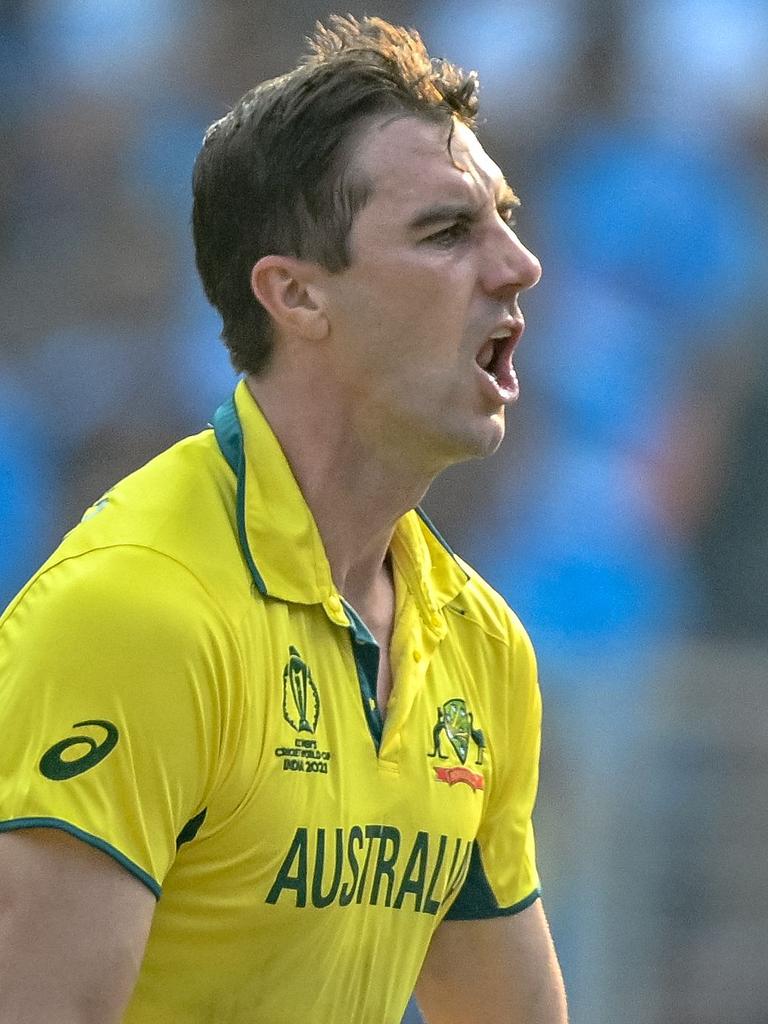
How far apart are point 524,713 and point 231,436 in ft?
2.01

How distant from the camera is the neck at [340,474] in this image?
2.26m

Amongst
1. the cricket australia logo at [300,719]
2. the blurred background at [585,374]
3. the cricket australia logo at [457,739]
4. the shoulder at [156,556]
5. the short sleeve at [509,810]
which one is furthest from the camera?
the blurred background at [585,374]

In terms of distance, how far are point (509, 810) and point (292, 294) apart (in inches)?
32.2

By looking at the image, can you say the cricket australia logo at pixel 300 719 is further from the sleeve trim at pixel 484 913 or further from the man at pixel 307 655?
the sleeve trim at pixel 484 913

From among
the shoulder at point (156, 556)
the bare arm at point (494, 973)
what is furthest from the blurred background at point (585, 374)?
the shoulder at point (156, 556)

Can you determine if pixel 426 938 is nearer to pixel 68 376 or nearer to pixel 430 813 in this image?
pixel 430 813

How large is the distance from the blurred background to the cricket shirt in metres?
2.37

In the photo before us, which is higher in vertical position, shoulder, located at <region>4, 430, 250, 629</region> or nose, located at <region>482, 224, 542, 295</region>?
nose, located at <region>482, 224, 542, 295</region>

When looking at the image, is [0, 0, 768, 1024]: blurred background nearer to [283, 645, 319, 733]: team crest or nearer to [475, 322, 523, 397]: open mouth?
[475, 322, 523, 397]: open mouth

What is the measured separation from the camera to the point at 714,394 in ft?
17.9

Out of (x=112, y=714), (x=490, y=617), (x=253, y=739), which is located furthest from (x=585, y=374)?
(x=112, y=714)

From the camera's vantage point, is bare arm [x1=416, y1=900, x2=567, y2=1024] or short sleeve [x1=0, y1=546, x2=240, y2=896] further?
bare arm [x1=416, y1=900, x2=567, y2=1024]

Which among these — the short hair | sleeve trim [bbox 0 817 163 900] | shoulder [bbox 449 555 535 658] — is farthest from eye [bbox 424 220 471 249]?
→ sleeve trim [bbox 0 817 163 900]

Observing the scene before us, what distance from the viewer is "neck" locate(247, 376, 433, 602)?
7.40ft
